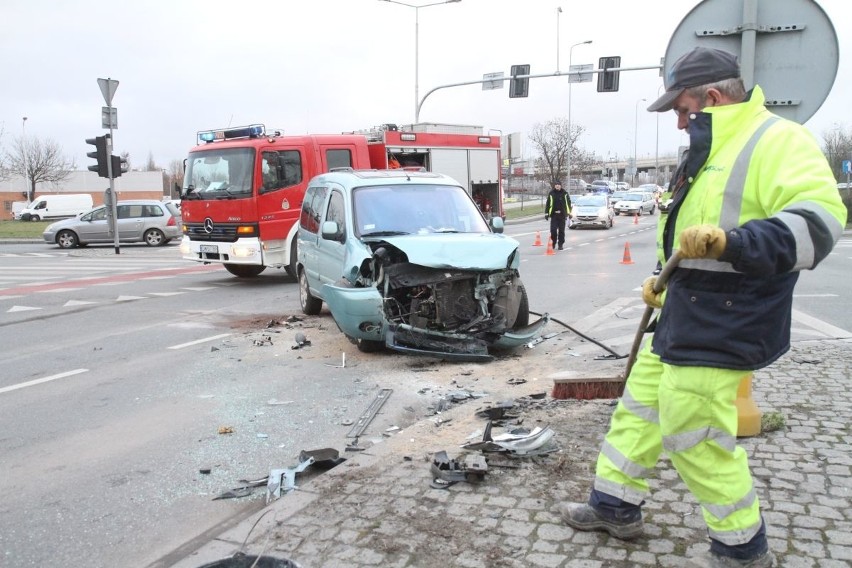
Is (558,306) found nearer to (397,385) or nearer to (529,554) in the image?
(397,385)

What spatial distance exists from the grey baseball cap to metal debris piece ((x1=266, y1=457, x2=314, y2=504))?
2894 millimetres

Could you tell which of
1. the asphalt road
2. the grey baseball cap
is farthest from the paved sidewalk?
the grey baseball cap

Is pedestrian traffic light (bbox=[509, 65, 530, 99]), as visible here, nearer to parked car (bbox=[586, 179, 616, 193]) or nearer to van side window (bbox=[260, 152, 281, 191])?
van side window (bbox=[260, 152, 281, 191])

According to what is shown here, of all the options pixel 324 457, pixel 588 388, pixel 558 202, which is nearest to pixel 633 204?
pixel 558 202

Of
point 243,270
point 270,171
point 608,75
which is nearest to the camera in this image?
point 270,171

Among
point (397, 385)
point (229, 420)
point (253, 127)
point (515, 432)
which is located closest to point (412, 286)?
point (397, 385)

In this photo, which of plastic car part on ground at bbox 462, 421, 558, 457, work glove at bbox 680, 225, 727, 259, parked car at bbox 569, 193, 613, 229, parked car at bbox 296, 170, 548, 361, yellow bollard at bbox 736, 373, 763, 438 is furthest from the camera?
A: parked car at bbox 569, 193, 613, 229

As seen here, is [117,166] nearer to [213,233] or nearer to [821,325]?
[213,233]

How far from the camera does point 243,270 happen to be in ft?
51.0

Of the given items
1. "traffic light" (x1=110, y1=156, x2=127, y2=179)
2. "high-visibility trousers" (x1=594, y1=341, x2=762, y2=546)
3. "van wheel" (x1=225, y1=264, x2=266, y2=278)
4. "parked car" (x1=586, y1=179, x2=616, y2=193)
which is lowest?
"van wheel" (x1=225, y1=264, x2=266, y2=278)

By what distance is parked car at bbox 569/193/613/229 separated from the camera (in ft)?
104

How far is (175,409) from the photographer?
19.7 feet

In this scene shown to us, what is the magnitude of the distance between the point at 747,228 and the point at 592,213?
98.3 ft

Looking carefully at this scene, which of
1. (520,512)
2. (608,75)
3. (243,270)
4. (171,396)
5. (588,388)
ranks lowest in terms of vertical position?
(171,396)
